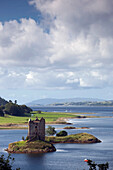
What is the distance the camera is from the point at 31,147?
128500 mm

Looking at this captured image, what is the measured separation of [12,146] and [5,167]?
74.2m

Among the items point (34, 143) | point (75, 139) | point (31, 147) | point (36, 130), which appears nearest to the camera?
point (31, 147)

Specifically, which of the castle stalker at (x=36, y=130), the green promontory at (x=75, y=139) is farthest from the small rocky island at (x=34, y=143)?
the green promontory at (x=75, y=139)

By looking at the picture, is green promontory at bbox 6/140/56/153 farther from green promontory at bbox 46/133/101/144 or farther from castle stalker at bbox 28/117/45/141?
green promontory at bbox 46/133/101/144

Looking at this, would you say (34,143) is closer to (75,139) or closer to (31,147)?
(31,147)

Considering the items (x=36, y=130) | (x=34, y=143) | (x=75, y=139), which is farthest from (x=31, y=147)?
(x=75, y=139)

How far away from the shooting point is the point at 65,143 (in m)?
151

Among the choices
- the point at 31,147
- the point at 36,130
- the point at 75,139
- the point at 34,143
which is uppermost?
the point at 36,130

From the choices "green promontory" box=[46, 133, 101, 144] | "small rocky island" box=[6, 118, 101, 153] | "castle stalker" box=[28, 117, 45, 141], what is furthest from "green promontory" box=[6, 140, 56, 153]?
"green promontory" box=[46, 133, 101, 144]

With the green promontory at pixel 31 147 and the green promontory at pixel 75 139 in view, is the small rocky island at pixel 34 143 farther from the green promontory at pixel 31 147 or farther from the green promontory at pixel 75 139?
the green promontory at pixel 75 139

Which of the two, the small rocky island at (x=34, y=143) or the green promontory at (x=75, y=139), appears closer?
the small rocky island at (x=34, y=143)

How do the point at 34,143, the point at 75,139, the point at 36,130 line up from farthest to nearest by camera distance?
the point at 75,139 < the point at 36,130 < the point at 34,143

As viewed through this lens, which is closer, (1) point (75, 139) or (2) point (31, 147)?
(2) point (31, 147)

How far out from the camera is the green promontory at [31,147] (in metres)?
127
